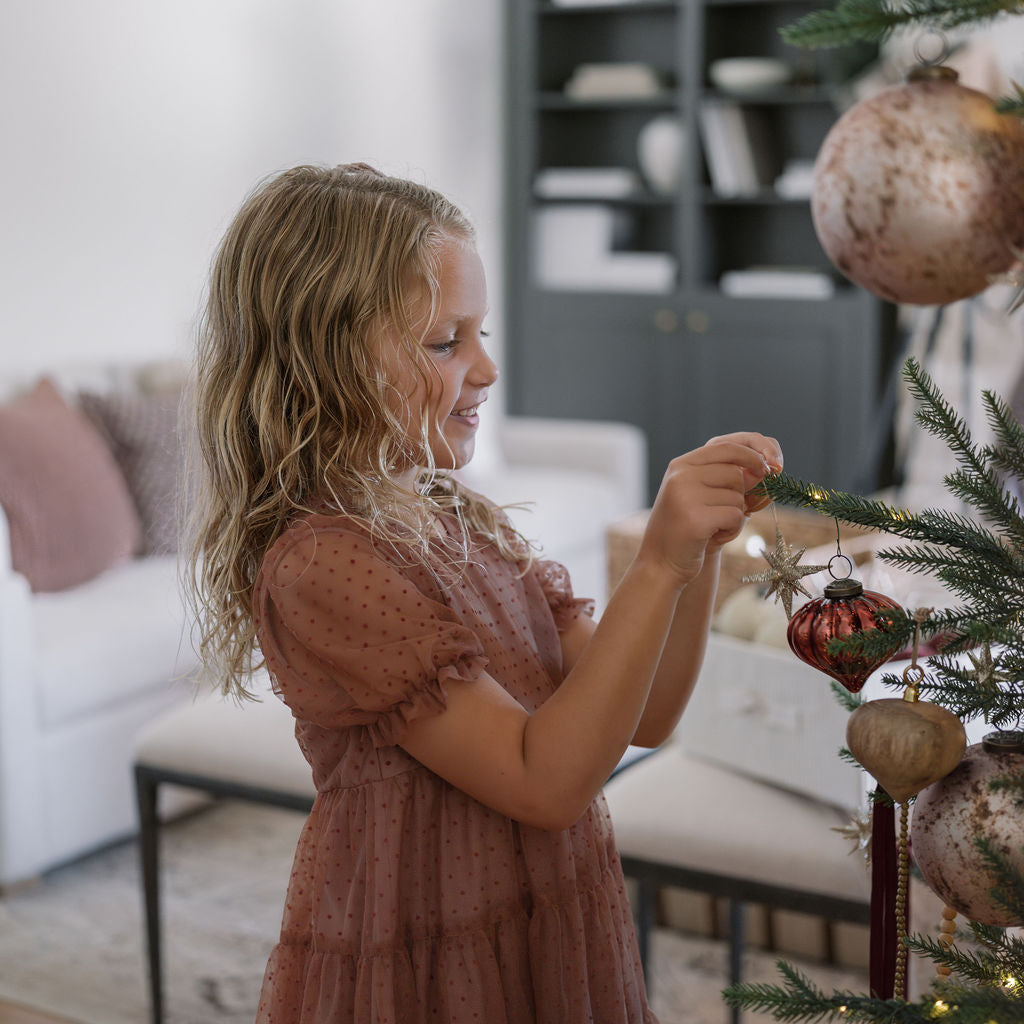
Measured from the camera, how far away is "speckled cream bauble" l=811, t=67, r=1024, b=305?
0.79 meters

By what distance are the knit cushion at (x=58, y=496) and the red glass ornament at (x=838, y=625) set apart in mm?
2152

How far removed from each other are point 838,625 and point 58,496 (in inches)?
87.4

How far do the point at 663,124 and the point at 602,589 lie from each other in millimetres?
→ 1678

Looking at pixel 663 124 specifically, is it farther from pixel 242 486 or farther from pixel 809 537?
pixel 242 486

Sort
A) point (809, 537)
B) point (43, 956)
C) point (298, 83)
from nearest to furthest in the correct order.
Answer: point (43, 956), point (809, 537), point (298, 83)

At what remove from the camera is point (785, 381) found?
433cm

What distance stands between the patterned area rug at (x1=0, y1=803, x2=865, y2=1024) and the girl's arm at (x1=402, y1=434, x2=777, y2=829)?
119cm

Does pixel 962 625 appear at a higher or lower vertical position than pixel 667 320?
higher

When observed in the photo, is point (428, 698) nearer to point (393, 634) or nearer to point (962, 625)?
point (393, 634)

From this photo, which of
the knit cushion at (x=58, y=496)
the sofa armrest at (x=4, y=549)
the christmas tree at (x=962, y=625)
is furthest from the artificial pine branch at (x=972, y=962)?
the knit cushion at (x=58, y=496)

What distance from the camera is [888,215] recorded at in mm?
808

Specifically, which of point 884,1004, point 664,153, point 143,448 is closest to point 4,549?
point 143,448

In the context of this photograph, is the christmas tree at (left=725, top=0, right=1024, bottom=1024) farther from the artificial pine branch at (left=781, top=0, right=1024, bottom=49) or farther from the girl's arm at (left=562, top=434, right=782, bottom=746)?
the girl's arm at (left=562, top=434, right=782, bottom=746)

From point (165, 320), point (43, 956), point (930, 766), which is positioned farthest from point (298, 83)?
point (930, 766)
